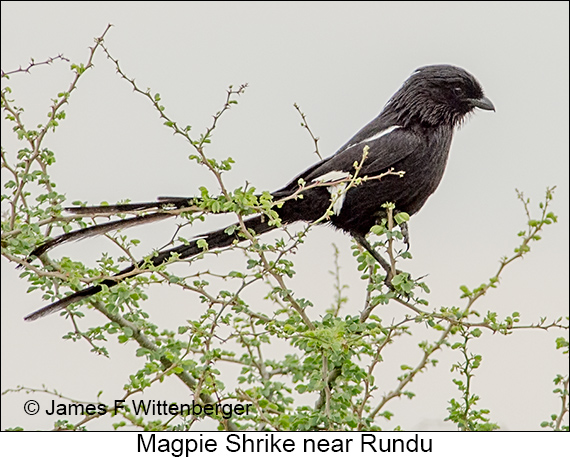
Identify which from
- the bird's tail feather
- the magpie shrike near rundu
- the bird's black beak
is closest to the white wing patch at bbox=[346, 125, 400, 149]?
the magpie shrike near rundu

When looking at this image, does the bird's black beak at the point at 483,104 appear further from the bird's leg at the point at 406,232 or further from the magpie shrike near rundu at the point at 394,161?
the bird's leg at the point at 406,232

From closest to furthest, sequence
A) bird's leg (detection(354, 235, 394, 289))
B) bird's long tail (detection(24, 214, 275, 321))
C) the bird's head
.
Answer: bird's long tail (detection(24, 214, 275, 321)), bird's leg (detection(354, 235, 394, 289)), the bird's head

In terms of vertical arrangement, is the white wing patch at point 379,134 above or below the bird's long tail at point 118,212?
above

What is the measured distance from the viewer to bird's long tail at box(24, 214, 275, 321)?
4.23 feet

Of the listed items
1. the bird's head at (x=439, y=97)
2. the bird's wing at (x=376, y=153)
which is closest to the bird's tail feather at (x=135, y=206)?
the bird's wing at (x=376, y=153)

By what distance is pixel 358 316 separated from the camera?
1.44 metres

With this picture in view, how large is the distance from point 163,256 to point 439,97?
844 mm

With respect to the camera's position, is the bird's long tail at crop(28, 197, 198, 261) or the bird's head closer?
the bird's long tail at crop(28, 197, 198, 261)

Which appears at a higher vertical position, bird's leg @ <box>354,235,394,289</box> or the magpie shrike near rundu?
the magpie shrike near rundu

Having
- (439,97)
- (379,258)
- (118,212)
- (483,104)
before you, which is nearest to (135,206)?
(118,212)

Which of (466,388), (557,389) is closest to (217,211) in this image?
(466,388)

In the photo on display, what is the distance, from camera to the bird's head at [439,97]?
1.74 meters

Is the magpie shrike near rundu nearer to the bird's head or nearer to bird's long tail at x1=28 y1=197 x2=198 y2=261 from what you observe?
the bird's head

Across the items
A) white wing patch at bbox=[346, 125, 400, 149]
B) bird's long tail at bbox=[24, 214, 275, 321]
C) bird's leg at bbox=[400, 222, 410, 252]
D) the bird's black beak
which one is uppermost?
the bird's black beak
